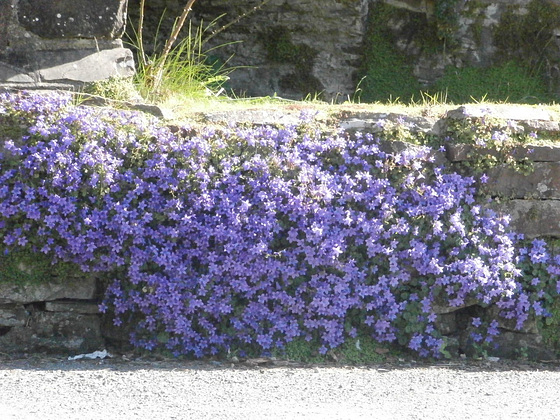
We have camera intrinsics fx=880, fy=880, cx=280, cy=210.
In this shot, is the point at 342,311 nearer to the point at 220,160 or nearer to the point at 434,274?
the point at 434,274

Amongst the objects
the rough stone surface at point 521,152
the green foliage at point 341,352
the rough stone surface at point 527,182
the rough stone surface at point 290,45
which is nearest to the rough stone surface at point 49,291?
the green foliage at point 341,352

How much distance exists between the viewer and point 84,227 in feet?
15.5

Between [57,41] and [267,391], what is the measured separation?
2716 mm

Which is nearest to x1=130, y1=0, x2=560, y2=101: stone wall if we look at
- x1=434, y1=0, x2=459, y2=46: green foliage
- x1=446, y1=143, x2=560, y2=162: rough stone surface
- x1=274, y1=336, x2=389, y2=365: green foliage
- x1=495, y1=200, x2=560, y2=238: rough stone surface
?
x1=434, y1=0, x2=459, y2=46: green foliage

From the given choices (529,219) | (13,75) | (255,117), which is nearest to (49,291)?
(13,75)

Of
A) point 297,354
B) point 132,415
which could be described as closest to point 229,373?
point 297,354

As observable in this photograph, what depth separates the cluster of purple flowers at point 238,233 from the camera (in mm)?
4762

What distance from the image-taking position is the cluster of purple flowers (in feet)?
15.6

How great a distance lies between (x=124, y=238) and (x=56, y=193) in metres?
0.45

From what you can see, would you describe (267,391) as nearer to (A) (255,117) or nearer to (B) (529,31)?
(A) (255,117)

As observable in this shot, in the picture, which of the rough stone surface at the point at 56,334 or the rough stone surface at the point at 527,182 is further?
the rough stone surface at the point at 527,182

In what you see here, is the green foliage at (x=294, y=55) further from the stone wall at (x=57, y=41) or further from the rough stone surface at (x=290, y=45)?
the stone wall at (x=57, y=41)

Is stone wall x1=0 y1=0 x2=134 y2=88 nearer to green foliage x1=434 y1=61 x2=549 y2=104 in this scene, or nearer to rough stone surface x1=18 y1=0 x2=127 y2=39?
rough stone surface x1=18 y1=0 x2=127 y2=39

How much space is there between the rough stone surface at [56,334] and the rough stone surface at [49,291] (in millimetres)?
107
